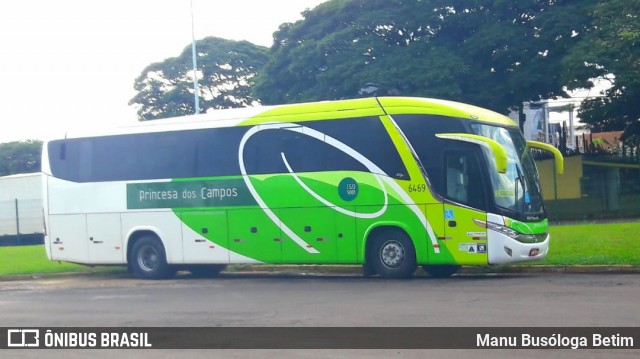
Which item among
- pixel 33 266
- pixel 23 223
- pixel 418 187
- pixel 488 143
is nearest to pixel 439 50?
pixel 33 266

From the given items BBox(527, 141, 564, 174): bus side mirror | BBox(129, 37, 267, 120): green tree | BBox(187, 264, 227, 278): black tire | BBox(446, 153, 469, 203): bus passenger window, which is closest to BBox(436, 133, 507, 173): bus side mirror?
BBox(446, 153, 469, 203): bus passenger window

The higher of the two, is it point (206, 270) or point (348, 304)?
point (348, 304)

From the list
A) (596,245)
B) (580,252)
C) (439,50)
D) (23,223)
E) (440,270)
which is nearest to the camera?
(440,270)

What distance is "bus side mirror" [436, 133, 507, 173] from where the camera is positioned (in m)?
16.2

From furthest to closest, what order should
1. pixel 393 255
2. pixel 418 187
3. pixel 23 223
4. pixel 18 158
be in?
pixel 18 158 < pixel 23 223 < pixel 393 255 < pixel 418 187

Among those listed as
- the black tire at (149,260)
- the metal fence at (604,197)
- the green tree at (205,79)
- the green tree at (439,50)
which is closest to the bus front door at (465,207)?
the black tire at (149,260)

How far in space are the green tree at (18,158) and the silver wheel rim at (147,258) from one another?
44.1 m

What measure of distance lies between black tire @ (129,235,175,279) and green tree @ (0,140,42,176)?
144ft

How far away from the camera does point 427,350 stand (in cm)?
951

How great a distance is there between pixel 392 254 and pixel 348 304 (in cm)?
414

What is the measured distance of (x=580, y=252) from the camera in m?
19.2

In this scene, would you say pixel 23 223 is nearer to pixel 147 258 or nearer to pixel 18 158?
pixel 147 258

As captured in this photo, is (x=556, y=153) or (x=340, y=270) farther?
(x=340, y=270)

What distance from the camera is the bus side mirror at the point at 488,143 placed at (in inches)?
638
